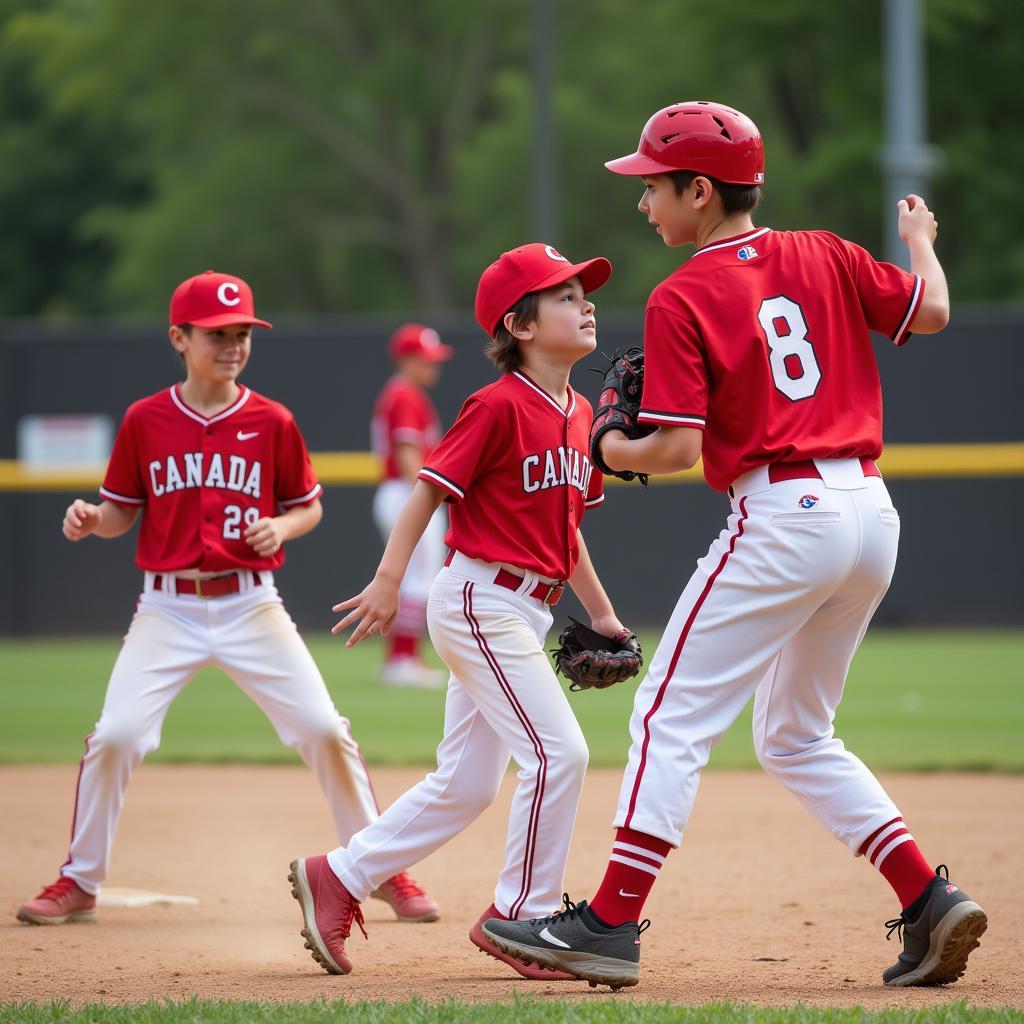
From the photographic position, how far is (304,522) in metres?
4.89

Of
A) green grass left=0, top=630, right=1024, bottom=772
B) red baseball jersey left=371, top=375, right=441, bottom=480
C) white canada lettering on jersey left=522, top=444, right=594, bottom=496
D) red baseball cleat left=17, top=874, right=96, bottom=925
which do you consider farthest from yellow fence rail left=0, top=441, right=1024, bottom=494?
white canada lettering on jersey left=522, top=444, right=594, bottom=496

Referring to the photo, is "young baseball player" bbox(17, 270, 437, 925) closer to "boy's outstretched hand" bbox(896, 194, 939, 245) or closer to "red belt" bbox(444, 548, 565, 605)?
"red belt" bbox(444, 548, 565, 605)

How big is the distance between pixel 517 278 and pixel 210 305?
117cm

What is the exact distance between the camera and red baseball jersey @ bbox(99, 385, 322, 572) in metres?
4.76

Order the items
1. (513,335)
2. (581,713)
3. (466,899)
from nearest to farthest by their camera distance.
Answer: (513,335)
(466,899)
(581,713)

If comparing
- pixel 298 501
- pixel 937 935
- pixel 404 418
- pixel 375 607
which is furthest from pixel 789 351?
pixel 404 418

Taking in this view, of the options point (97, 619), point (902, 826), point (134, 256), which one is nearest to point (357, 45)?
point (134, 256)

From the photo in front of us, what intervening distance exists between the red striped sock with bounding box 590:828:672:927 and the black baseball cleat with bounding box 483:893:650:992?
31mm

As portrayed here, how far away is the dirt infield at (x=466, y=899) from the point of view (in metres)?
3.87

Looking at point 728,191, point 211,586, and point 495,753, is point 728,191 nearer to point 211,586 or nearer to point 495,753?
point 495,753

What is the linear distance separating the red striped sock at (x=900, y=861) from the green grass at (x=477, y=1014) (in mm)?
375

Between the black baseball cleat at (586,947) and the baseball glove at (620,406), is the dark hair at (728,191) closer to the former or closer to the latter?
the baseball glove at (620,406)

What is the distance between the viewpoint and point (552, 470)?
3992mm

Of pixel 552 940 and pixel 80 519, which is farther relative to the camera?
pixel 80 519
